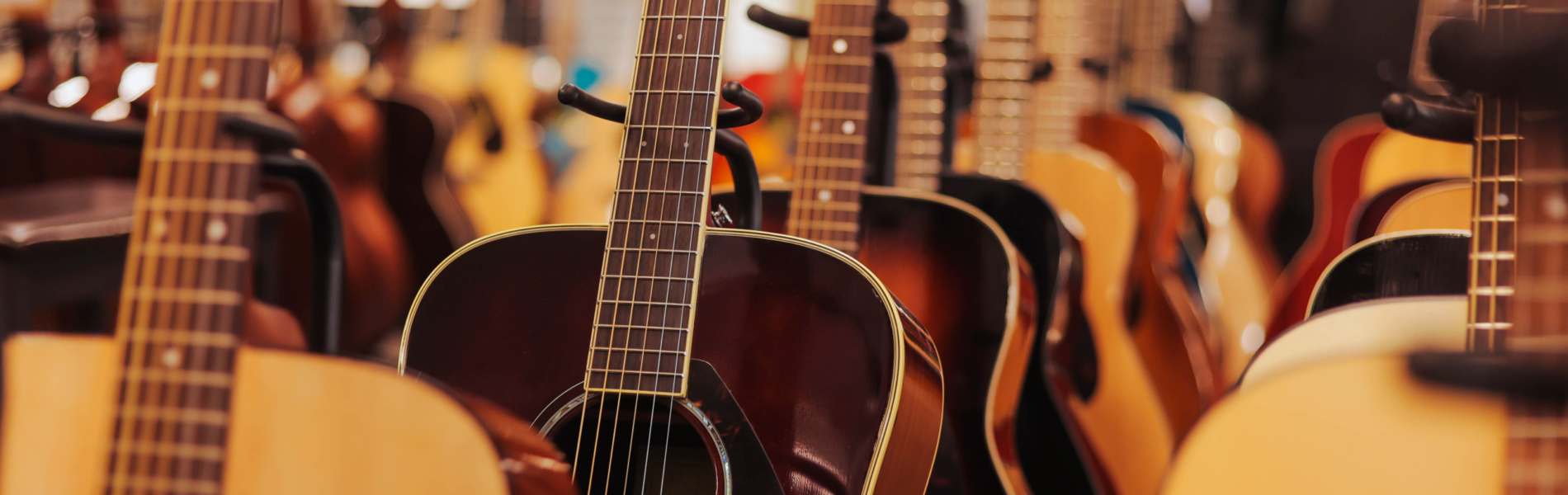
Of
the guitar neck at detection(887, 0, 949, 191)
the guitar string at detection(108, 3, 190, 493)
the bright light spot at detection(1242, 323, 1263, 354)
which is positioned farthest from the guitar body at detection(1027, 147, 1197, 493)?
the guitar string at detection(108, 3, 190, 493)

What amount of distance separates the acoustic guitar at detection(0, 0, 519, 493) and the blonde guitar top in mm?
1722

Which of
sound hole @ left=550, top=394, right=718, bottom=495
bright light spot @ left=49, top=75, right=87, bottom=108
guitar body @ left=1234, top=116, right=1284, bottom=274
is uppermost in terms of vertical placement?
guitar body @ left=1234, top=116, right=1284, bottom=274

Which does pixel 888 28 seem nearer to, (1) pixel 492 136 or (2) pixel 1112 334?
(2) pixel 1112 334

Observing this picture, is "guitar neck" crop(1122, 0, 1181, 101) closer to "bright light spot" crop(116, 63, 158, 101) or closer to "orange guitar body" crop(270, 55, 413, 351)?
"orange guitar body" crop(270, 55, 413, 351)

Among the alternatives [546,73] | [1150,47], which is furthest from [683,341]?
[546,73]

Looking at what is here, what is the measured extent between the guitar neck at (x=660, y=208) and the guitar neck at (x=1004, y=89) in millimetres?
1419

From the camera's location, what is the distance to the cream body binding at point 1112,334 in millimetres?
2049

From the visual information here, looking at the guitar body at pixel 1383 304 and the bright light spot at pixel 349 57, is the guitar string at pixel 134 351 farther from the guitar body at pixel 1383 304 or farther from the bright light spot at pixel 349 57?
the bright light spot at pixel 349 57

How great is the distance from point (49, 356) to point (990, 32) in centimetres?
217

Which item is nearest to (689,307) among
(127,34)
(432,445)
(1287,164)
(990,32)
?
(432,445)

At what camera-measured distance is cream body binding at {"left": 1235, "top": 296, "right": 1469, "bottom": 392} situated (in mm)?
996

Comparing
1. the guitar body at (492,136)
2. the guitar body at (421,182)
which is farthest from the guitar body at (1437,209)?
the guitar body at (492,136)

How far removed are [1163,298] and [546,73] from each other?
140 inches

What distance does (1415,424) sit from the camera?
0.83 m
